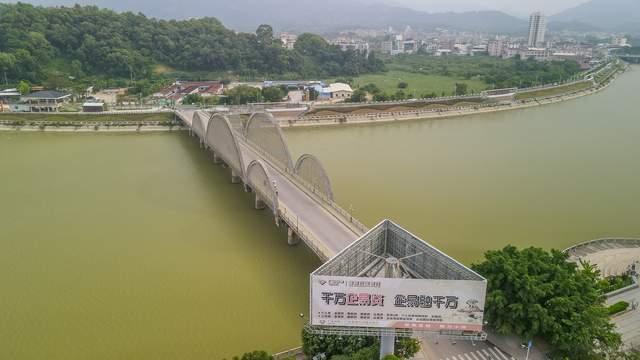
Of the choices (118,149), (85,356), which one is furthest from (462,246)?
(118,149)

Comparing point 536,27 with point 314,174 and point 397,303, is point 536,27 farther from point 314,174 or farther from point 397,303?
point 397,303

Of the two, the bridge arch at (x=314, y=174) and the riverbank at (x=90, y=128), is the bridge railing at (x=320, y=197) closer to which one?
the bridge arch at (x=314, y=174)

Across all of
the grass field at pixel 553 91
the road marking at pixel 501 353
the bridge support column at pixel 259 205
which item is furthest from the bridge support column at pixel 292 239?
the grass field at pixel 553 91

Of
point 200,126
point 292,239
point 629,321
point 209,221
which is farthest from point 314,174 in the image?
point 200,126

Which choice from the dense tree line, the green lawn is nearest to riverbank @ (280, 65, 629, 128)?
the dense tree line

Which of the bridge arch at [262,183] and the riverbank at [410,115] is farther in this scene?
the riverbank at [410,115]

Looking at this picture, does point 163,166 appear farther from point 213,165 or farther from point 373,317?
point 373,317
